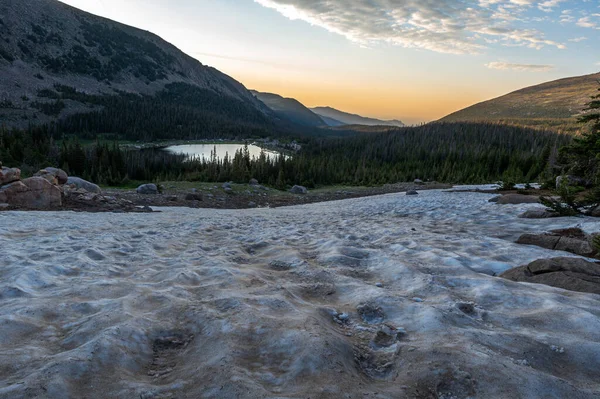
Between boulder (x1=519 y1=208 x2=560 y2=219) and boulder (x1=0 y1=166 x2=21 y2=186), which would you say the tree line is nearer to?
boulder (x1=519 y1=208 x2=560 y2=219)

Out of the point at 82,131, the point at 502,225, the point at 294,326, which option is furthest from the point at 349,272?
the point at 82,131

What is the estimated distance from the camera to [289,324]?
430cm

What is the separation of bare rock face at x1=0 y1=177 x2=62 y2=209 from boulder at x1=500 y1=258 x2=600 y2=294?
68.6 feet

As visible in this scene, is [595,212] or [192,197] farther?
[192,197]

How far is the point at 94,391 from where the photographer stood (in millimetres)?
2988

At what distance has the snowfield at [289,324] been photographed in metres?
3.13

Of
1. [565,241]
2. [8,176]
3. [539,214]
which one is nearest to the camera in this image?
[565,241]

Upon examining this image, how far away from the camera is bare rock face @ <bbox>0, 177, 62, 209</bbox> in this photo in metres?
17.4

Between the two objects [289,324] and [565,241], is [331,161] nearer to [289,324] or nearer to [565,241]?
[565,241]

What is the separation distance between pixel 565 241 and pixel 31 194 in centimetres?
2299

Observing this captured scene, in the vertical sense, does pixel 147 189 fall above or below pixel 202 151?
above

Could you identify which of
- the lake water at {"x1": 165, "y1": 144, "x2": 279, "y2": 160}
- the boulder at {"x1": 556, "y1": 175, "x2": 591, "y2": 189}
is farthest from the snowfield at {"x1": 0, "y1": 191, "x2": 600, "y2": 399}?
the lake water at {"x1": 165, "y1": 144, "x2": 279, "y2": 160}

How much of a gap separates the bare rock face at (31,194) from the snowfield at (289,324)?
35.6ft

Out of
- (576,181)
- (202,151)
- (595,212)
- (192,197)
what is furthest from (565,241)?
(202,151)
